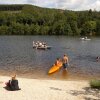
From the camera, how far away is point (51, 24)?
152m

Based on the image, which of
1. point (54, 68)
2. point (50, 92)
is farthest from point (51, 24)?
point (50, 92)

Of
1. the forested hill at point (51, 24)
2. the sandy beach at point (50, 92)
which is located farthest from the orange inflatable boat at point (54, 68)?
the forested hill at point (51, 24)

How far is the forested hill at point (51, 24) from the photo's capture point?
471 feet

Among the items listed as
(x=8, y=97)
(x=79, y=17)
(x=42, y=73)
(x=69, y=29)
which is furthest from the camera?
(x=79, y=17)

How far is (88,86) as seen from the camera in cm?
2564

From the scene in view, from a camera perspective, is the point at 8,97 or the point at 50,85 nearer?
the point at 8,97

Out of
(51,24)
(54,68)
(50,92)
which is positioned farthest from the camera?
(51,24)

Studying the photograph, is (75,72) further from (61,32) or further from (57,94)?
(61,32)

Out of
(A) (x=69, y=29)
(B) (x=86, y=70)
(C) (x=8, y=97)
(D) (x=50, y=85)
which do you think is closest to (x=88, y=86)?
(D) (x=50, y=85)

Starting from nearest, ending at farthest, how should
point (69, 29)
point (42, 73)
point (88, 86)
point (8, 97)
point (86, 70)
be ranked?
point (8, 97) < point (88, 86) < point (42, 73) < point (86, 70) < point (69, 29)

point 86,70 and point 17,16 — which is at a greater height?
point 17,16

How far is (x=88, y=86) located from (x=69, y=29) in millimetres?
116429

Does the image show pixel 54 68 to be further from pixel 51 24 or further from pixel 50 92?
pixel 51 24

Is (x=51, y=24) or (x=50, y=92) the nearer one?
(x=50, y=92)
